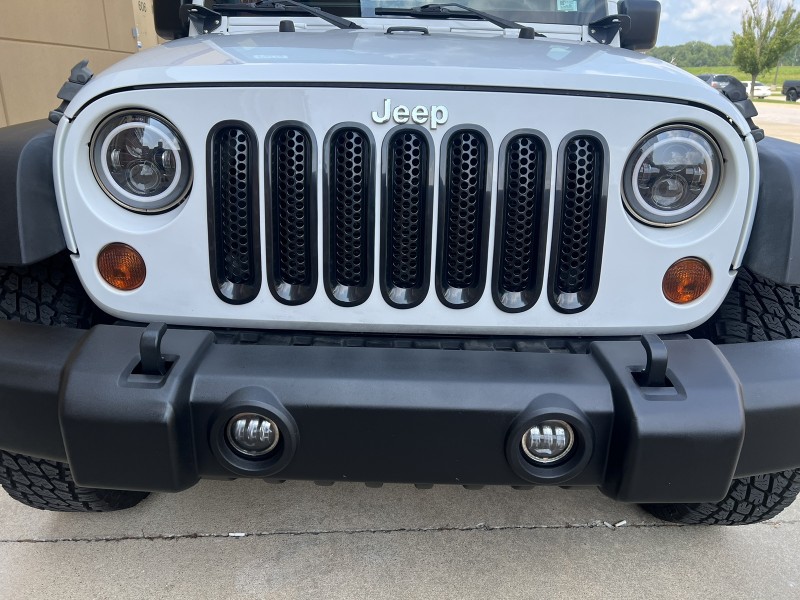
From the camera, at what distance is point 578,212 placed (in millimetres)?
1604

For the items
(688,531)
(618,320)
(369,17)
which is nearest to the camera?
(618,320)

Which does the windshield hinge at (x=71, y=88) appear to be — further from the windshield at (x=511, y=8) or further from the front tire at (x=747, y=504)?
the front tire at (x=747, y=504)

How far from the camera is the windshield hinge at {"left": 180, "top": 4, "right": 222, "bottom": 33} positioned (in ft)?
8.49

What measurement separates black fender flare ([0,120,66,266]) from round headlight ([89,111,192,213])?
0.12 metres

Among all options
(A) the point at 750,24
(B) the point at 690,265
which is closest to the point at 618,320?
(B) the point at 690,265

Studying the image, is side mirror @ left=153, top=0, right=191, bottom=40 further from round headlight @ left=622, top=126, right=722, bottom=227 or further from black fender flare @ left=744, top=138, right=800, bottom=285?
black fender flare @ left=744, top=138, right=800, bottom=285

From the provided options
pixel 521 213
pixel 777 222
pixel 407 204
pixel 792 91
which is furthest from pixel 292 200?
pixel 792 91

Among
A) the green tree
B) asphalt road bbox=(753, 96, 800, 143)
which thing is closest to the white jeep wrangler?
asphalt road bbox=(753, 96, 800, 143)

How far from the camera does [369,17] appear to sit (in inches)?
101

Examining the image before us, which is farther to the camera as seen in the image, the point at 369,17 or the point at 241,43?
the point at 369,17

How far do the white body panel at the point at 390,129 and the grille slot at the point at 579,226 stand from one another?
0.03 meters

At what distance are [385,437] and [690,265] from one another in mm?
894

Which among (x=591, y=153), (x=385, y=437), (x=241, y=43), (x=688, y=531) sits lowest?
(x=688, y=531)

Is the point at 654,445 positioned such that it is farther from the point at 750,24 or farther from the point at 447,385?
the point at 750,24
